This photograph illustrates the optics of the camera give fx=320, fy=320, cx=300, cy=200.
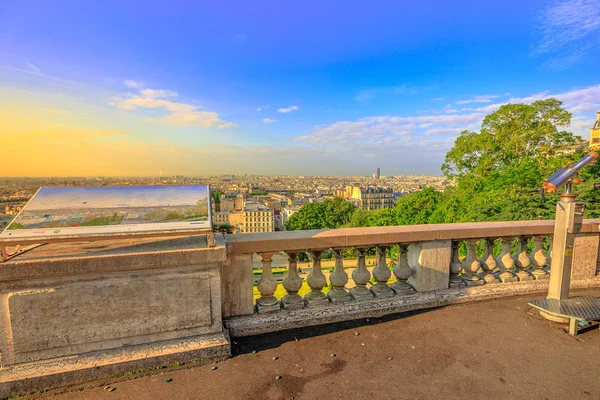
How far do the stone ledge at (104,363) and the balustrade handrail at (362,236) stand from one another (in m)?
0.95

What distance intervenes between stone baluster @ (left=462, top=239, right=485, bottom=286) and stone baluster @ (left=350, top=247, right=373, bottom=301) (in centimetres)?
156

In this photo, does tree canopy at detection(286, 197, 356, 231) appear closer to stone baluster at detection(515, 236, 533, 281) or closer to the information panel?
stone baluster at detection(515, 236, 533, 281)

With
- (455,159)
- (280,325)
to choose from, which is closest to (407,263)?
(280,325)

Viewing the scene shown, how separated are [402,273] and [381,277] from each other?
1.05ft

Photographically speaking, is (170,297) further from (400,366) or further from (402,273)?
(402,273)

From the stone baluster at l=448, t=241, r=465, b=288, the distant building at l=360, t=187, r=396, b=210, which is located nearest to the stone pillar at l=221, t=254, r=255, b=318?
the stone baluster at l=448, t=241, r=465, b=288

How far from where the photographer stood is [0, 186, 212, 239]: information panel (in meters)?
2.71

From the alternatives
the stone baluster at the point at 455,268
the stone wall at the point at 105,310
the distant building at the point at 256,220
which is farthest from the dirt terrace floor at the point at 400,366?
the distant building at the point at 256,220

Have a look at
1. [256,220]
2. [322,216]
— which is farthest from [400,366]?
[256,220]

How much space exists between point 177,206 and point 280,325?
1.71 meters

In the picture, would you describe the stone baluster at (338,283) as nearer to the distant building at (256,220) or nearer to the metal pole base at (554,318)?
the metal pole base at (554,318)

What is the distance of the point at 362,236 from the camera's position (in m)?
3.68

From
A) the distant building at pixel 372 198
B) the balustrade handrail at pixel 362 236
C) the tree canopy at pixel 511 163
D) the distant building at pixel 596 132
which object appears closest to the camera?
the balustrade handrail at pixel 362 236

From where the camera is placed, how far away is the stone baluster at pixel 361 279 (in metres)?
3.96
